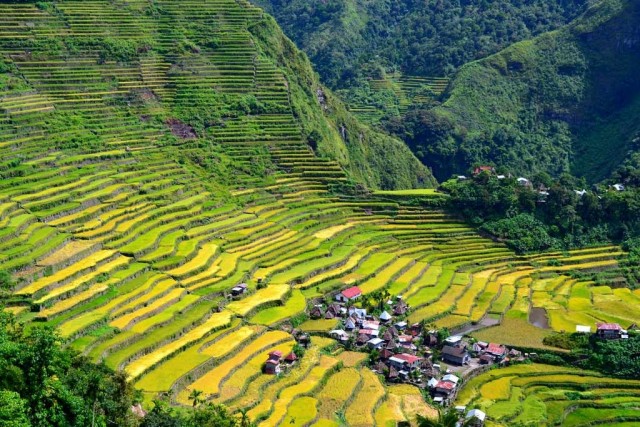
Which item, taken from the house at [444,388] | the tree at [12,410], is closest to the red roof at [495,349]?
the house at [444,388]

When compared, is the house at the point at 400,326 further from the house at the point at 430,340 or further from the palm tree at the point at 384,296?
the palm tree at the point at 384,296

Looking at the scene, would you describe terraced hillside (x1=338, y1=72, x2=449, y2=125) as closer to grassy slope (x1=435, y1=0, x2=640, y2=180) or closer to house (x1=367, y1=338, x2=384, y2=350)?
grassy slope (x1=435, y1=0, x2=640, y2=180)

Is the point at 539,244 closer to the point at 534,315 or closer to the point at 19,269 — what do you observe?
the point at 534,315

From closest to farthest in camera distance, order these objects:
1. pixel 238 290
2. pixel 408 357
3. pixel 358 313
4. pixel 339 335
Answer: pixel 408 357, pixel 339 335, pixel 238 290, pixel 358 313

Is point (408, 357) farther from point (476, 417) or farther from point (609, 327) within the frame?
point (609, 327)

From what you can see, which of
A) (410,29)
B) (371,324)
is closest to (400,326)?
(371,324)

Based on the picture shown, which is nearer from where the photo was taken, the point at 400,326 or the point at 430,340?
Result: the point at 430,340

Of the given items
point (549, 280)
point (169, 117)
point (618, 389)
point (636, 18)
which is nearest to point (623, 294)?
point (549, 280)
